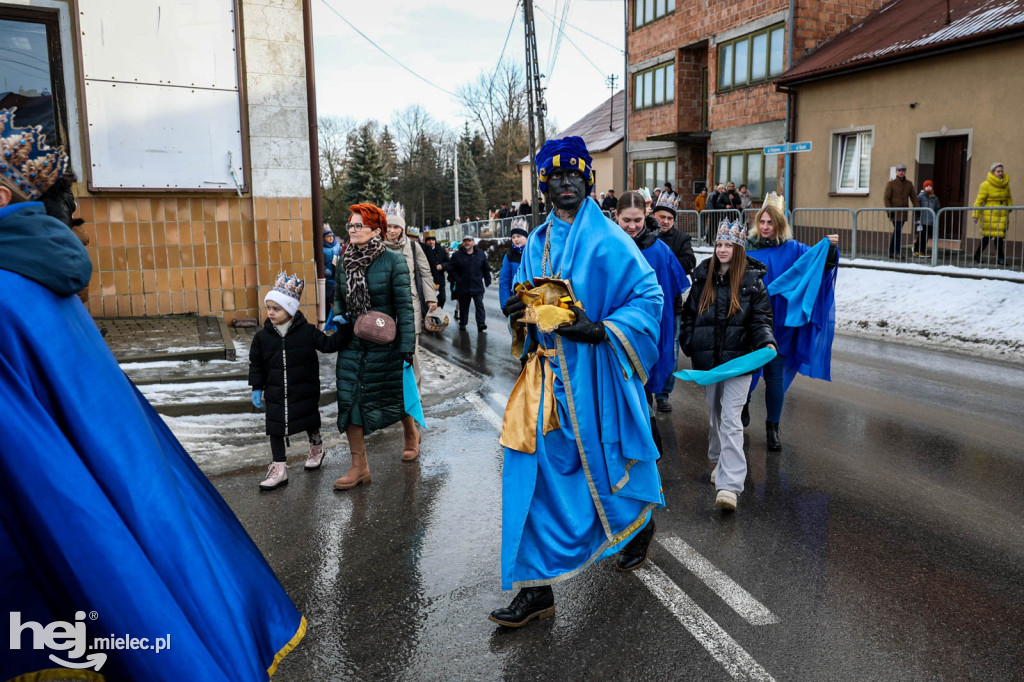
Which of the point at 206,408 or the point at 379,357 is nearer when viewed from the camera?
the point at 379,357

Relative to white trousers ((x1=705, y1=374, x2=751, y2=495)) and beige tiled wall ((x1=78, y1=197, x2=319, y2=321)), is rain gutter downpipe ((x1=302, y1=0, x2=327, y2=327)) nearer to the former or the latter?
beige tiled wall ((x1=78, y1=197, x2=319, y2=321))

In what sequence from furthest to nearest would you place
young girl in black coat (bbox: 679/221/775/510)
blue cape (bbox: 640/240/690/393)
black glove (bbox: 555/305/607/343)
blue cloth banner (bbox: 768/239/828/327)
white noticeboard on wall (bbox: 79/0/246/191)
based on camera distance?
white noticeboard on wall (bbox: 79/0/246/191), blue cape (bbox: 640/240/690/393), blue cloth banner (bbox: 768/239/828/327), young girl in black coat (bbox: 679/221/775/510), black glove (bbox: 555/305/607/343)

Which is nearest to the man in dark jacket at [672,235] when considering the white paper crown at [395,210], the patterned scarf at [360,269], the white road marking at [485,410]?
the white road marking at [485,410]

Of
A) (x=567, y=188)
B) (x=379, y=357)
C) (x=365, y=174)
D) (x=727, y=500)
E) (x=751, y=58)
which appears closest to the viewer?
(x=567, y=188)

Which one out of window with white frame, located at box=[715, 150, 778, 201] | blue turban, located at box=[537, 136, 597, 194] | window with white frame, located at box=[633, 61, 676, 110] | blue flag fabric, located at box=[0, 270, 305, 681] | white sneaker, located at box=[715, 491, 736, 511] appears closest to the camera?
blue flag fabric, located at box=[0, 270, 305, 681]

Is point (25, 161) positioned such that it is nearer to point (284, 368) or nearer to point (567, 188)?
point (567, 188)

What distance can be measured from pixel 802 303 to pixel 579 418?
3896 millimetres

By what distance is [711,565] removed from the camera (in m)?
4.33

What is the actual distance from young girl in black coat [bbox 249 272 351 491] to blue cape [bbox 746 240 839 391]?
3.67 metres

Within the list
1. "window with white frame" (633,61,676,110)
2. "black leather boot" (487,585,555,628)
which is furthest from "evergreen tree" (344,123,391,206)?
"black leather boot" (487,585,555,628)

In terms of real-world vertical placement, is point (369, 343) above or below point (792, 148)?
below

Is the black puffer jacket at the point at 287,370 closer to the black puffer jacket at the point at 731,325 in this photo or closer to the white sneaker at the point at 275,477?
the white sneaker at the point at 275,477

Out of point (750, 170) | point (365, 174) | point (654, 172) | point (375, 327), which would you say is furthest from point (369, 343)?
point (365, 174)

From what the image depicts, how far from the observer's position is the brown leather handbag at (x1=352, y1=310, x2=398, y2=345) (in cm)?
576
